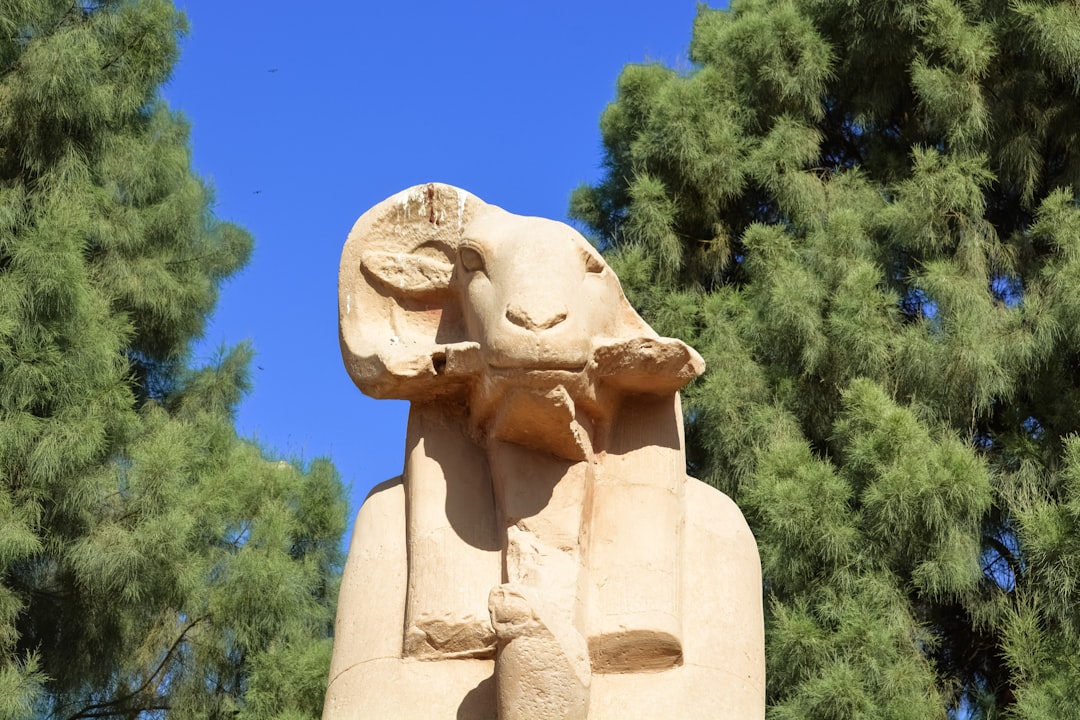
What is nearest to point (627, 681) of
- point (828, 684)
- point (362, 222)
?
point (362, 222)

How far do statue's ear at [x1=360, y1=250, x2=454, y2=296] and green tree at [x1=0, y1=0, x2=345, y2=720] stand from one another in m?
5.24

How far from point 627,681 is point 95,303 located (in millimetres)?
7314

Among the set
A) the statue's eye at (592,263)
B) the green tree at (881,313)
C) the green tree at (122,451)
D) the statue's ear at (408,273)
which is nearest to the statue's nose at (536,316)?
the statue's eye at (592,263)

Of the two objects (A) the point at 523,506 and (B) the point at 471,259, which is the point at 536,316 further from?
(A) the point at 523,506

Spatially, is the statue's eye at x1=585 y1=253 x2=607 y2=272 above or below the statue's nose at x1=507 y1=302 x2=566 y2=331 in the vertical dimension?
above

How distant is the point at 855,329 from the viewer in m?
9.92

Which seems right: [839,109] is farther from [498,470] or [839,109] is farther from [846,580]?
[498,470]

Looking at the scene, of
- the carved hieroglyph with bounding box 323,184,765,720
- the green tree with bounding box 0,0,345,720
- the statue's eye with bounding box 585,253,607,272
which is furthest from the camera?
the green tree with bounding box 0,0,345,720

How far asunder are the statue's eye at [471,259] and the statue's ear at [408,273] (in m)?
0.21

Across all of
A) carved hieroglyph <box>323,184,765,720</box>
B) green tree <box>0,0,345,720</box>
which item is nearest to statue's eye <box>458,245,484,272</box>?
carved hieroglyph <box>323,184,765,720</box>

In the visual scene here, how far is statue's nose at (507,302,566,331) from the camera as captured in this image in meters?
3.81

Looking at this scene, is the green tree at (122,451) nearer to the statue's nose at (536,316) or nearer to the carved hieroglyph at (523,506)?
the carved hieroglyph at (523,506)

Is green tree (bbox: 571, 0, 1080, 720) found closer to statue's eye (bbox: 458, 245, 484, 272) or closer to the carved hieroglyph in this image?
the carved hieroglyph

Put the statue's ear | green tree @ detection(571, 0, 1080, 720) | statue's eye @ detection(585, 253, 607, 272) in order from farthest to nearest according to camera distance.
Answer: green tree @ detection(571, 0, 1080, 720) < the statue's ear < statue's eye @ detection(585, 253, 607, 272)
